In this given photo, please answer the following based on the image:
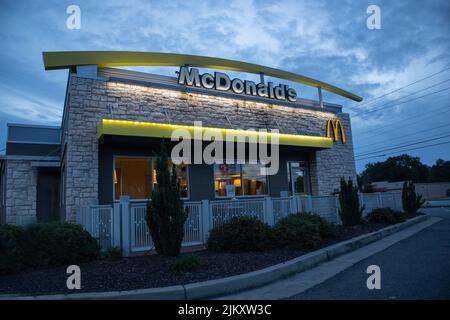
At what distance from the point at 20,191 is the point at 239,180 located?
9.52 metres

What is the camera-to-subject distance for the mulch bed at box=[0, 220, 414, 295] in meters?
5.07

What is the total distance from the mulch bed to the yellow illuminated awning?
4.17m

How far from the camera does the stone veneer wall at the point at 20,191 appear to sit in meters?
13.0

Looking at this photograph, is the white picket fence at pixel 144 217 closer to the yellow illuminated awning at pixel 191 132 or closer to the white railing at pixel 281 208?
the white railing at pixel 281 208

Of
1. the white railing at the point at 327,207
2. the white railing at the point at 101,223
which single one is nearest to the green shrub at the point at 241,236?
the white railing at the point at 101,223

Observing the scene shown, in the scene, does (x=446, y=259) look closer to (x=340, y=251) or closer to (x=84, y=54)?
(x=340, y=251)

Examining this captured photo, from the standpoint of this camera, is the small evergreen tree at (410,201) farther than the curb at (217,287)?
Yes

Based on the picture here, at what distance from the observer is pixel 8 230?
6.46m

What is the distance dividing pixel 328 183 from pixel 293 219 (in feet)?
25.2

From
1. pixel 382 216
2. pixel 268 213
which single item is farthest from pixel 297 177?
pixel 268 213

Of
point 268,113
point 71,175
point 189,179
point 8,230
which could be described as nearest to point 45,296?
point 8,230

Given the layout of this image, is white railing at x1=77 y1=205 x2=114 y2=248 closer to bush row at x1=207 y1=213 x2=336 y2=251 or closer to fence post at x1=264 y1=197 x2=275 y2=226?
bush row at x1=207 y1=213 x2=336 y2=251

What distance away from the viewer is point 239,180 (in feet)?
43.1

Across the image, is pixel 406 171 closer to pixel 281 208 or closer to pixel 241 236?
pixel 281 208
